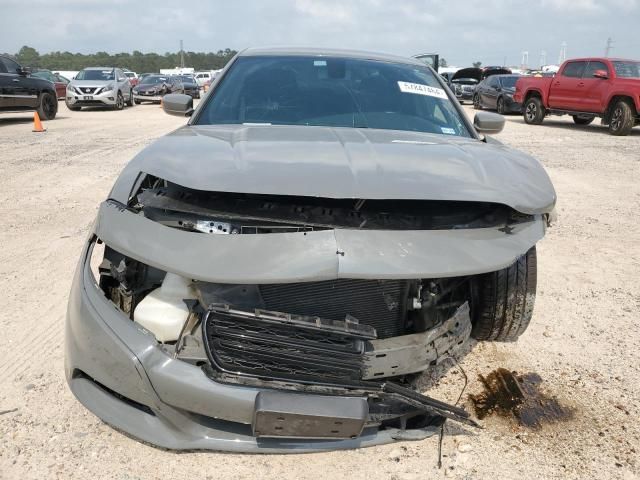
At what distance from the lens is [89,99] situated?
59.5 feet

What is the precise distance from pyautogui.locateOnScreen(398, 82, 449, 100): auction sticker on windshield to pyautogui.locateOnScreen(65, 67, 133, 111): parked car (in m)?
17.3

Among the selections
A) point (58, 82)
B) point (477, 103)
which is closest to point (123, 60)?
point (58, 82)

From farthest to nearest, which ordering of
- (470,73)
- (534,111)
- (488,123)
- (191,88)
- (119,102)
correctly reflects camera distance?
(191,88) < (470,73) < (119,102) < (534,111) < (488,123)

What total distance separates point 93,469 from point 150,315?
2.10 ft

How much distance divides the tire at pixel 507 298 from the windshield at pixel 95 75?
63.7 ft

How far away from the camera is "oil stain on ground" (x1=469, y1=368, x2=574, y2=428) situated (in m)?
2.46

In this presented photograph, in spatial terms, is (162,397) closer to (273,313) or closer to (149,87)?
(273,313)

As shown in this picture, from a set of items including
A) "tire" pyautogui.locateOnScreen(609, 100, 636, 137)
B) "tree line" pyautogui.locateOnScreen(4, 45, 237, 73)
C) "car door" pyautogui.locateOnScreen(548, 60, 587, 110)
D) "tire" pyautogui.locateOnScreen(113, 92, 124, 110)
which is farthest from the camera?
"tree line" pyautogui.locateOnScreen(4, 45, 237, 73)

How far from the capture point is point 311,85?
331cm

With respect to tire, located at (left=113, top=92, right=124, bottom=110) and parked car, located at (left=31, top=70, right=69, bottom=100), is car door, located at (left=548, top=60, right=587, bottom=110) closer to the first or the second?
tire, located at (left=113, top=92, right=124, bottom=110)

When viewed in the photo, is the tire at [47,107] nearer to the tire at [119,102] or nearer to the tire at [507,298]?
the tire at [119,102]

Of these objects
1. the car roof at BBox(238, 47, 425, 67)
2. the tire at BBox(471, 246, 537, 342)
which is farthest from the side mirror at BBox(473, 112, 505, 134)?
the tire at BBox(471, 246, 537, 342)

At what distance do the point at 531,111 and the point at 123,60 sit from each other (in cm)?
8565

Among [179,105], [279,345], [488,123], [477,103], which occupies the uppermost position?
[179,105]
